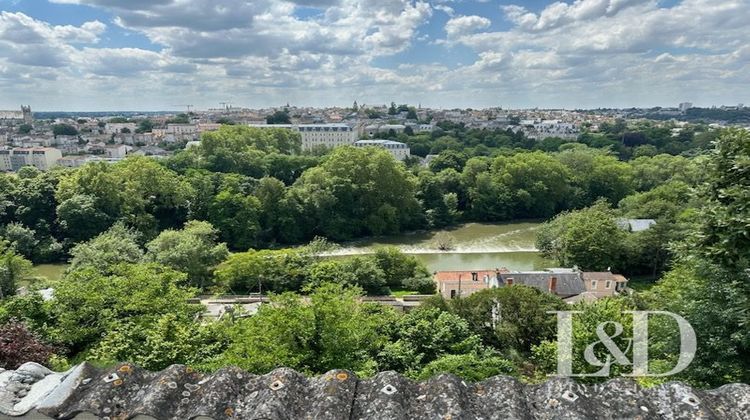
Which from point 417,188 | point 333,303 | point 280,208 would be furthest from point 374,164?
point 333,303

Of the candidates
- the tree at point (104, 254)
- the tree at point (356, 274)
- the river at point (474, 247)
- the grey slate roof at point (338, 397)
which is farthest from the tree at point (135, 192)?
the grey slate roof at point (338, 397)

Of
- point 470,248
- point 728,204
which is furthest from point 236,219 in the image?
point 728,204

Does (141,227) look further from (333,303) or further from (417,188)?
(333,303)

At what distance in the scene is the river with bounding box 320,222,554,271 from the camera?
27031mm

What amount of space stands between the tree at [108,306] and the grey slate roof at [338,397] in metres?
7.66

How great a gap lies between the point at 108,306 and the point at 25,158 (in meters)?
68.9

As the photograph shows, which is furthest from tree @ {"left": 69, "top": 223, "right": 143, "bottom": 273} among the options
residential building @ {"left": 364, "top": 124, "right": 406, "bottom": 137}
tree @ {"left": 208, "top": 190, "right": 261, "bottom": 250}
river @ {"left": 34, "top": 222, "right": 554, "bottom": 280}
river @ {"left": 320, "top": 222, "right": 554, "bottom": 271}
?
residential building @ {"left": 364, "top": 124, "right": 406, "bottom": 137}

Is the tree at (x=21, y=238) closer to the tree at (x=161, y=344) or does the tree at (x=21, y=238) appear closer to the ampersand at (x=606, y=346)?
the tree at (x=161, y=344)

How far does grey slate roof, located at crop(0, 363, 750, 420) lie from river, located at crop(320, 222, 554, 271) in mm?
23817

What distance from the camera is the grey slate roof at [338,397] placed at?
2.42 meters

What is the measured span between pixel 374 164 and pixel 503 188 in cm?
1088

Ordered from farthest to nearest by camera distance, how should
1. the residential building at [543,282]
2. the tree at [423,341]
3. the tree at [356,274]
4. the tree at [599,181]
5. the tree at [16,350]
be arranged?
1. the tree at [599,181]
2. the tree at [356,274]
3. the residential building at [543,282]
4. the tree at [423,341]
5. the tree at [16,350]

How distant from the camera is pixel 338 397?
252 cm

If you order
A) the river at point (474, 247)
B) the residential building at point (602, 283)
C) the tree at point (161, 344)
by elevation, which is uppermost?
the tree at point (161, 344)
